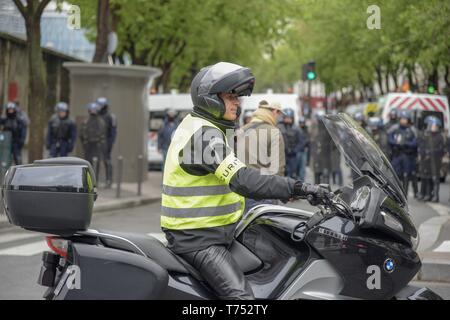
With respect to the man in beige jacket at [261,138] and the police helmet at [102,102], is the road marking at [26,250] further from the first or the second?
the police helmet at [102,102]

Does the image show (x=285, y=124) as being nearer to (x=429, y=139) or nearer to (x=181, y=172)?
(x=429, y=139)

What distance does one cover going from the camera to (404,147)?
A: 1742cm

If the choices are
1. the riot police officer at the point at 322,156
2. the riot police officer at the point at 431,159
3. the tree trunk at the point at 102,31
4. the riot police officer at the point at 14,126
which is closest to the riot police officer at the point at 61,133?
the riot police officer at the point at 14,126

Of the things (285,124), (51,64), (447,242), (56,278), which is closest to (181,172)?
(56,278)

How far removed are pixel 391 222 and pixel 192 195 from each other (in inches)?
36.0

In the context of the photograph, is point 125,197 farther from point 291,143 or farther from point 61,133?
point 291,143

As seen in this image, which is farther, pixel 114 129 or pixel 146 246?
pixel 114 129

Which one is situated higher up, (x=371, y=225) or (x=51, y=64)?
(x=51, y=64)

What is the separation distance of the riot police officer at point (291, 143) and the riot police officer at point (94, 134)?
363cm

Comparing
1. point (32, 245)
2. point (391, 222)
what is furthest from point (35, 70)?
point (391, 222)

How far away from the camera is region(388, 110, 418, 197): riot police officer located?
56.9 feet

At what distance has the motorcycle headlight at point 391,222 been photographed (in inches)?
158

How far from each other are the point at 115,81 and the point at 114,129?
4.62 ft

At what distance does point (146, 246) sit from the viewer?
13.6 ft
